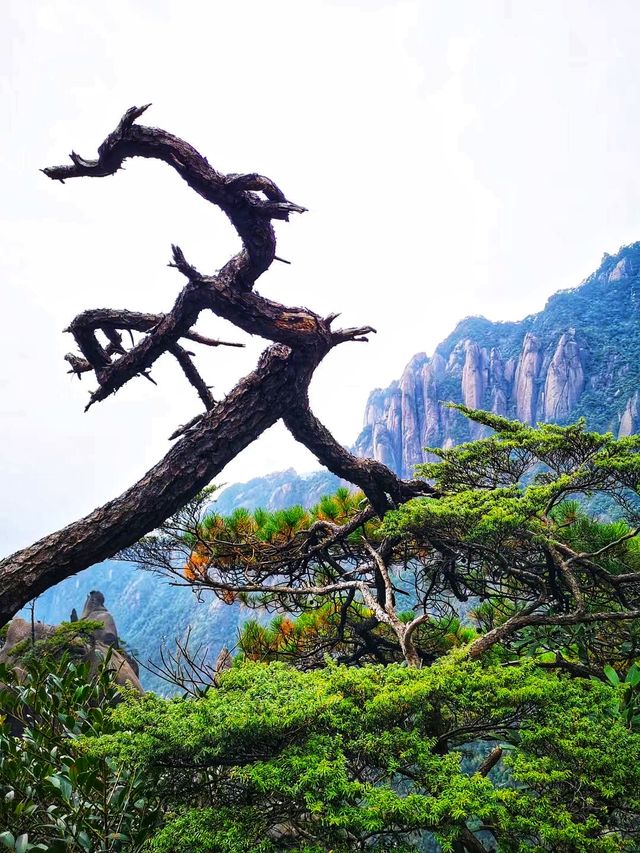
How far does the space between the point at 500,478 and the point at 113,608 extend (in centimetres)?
6744

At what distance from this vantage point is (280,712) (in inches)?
53.0

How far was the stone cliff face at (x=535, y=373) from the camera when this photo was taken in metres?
34.3

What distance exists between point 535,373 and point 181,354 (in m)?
41.7

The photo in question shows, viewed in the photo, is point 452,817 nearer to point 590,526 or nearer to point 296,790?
point 296,790

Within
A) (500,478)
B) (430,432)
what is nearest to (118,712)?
(500,478)

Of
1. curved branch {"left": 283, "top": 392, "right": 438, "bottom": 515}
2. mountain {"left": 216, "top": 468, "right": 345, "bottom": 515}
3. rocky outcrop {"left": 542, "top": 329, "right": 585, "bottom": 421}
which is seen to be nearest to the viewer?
curved branch {"left": 283, "top": 392, "right": 438, "bottom": 515}

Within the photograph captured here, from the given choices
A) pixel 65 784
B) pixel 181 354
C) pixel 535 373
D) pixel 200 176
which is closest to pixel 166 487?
pixel 181 354

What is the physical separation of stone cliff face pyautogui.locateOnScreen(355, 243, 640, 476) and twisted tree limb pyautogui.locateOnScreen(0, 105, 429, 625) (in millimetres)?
29646

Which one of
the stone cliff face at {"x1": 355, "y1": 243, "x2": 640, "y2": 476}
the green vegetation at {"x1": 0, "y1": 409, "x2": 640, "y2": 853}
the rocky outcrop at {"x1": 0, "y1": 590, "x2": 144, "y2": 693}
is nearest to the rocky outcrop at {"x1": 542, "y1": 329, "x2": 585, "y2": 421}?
the stone cliff face at {"x1": 355, "y1": 243, "x2": 640, "y2": 476}

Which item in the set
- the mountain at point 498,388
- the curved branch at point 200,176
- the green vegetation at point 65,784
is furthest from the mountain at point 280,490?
the curved branch at point 200,176

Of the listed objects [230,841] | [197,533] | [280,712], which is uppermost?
[197,533]

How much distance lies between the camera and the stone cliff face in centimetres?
3431

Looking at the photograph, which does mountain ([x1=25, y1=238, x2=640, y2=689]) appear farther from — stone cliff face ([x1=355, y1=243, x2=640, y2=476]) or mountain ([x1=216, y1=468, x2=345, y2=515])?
mountain ([x1=216, y1=468, x2=345, y2=515])

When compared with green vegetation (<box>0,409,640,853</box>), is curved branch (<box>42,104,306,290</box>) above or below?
above
